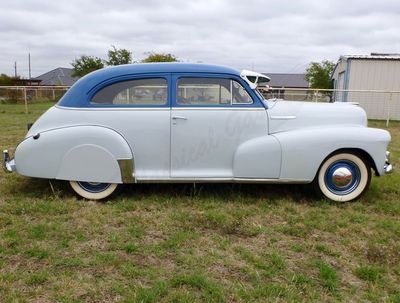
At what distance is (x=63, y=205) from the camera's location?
4.39 meters

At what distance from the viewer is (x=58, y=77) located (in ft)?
184

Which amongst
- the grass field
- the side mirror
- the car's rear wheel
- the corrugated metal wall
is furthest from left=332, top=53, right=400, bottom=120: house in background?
the car's rear wheel

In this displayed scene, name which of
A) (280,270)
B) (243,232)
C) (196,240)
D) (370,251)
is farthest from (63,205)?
(370,251)

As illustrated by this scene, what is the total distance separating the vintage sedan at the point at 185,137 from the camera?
4.41 meters

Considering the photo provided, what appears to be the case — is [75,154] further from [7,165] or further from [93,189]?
[7,165]

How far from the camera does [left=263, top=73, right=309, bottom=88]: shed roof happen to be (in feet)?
181

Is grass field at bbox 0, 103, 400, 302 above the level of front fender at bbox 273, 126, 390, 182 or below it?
below

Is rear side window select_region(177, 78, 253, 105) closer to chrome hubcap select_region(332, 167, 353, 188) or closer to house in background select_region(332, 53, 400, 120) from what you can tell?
chrome hubcap select_region(332, 167, 353, 188)

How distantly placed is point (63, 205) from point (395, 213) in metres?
3.81

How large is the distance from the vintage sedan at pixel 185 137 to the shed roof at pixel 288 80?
167 feet

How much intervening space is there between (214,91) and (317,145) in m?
1.35

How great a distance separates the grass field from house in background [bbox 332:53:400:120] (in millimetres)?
11309

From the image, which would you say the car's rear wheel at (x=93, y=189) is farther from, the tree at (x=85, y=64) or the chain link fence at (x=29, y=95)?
the tree at (x=85, y=64)

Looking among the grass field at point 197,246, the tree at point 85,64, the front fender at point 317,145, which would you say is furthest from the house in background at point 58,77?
the front fender at point 317,145
